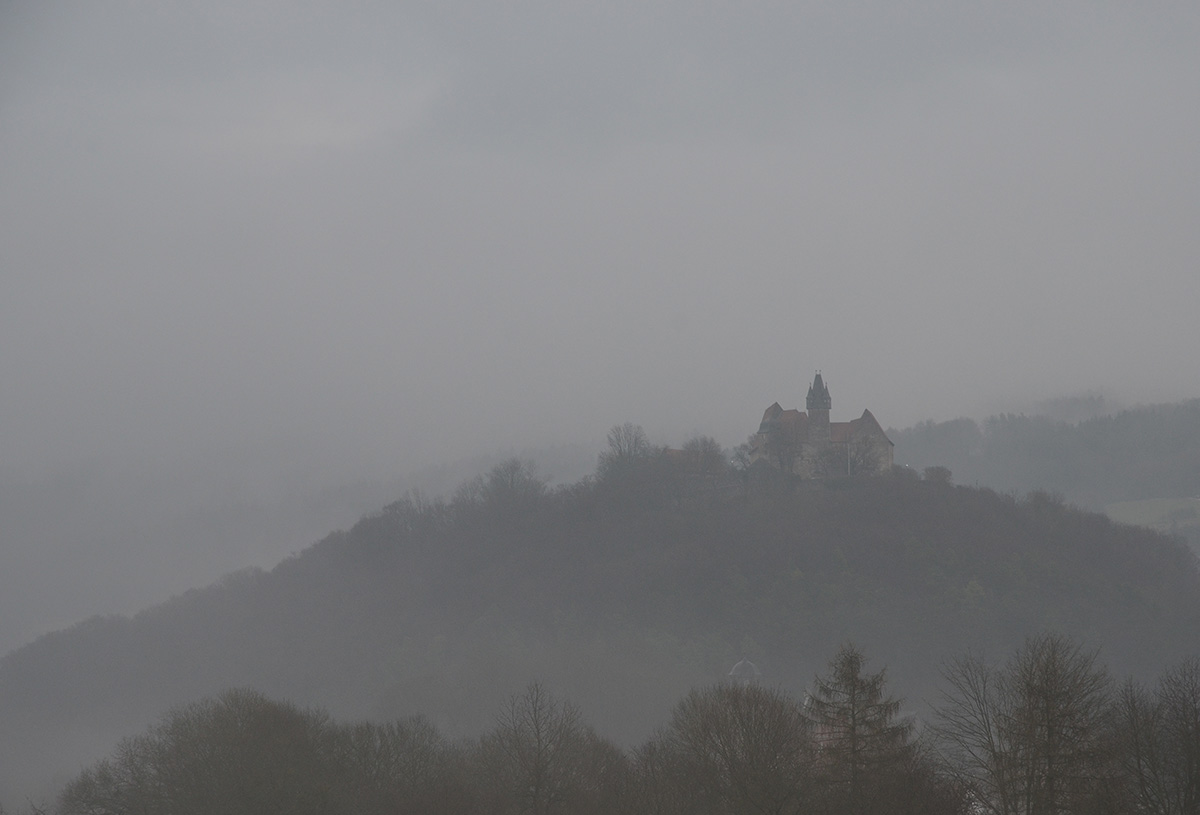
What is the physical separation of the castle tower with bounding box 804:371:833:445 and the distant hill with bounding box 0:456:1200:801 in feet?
17.2

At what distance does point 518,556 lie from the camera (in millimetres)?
135000

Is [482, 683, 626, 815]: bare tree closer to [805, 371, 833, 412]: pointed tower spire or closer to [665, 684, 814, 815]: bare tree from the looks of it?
[665, 684, 814, 815]: bare tree

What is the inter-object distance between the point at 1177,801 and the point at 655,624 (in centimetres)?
8881

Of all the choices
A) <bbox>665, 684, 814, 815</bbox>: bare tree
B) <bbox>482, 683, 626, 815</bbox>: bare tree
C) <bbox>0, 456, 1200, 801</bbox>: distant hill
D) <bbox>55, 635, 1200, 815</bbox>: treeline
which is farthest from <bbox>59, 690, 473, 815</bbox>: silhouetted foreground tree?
<bbox>0, 456, 1200, 801</bbox>: distant hill

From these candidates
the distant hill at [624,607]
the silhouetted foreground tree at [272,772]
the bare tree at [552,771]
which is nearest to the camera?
the silhouetted foreground tree at [272,772]

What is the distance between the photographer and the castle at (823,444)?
391 feet

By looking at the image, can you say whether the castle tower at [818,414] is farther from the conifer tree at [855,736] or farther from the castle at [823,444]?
the conifer tree at [855,736]

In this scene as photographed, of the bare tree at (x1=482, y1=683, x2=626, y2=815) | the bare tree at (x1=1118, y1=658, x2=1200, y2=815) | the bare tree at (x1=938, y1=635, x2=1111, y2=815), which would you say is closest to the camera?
the bare tree at (x1=1118, y1=658, x2=1200, y2=815)

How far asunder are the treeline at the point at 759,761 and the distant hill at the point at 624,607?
41.8 metres

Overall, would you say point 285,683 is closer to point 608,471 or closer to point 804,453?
point 608,471

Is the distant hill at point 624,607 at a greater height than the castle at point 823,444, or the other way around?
the castle at point 823,444

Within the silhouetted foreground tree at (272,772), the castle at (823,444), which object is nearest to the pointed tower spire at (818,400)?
the castle at (823,444)

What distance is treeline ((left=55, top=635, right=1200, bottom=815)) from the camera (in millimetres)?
27297

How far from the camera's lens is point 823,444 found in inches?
4722
